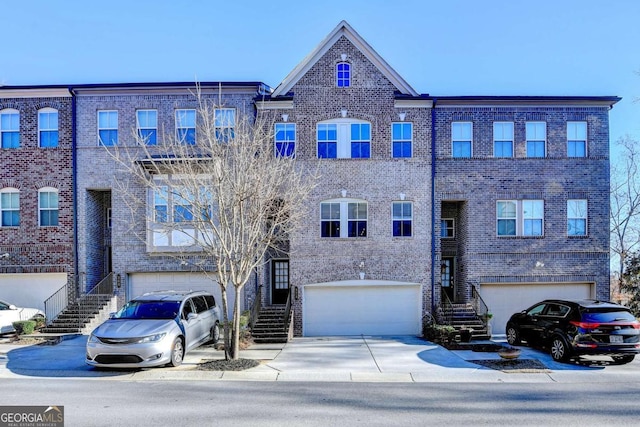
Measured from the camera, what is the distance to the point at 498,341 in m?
16.6

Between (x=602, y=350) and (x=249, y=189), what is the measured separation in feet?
30.7

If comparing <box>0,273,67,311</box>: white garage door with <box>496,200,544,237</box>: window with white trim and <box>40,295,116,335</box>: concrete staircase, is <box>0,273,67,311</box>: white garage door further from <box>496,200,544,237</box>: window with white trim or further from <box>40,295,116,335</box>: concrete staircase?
<box>496,200,544,237</box>: window with white trim

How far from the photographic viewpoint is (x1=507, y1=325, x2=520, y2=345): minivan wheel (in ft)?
48.6

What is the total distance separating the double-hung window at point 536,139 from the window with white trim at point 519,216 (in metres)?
1.89

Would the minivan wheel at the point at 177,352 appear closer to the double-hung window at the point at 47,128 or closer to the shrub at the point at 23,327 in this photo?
the shrub at the point at 23,327

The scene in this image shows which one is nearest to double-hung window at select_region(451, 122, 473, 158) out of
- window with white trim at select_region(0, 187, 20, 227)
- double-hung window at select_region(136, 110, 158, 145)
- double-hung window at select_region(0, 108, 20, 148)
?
double-hung window at select_region(136, 110, 158, 145)

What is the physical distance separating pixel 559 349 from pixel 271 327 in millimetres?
8921

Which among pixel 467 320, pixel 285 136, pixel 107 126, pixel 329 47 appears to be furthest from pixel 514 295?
pixel 107 126

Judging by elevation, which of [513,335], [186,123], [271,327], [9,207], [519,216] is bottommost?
[271,327]

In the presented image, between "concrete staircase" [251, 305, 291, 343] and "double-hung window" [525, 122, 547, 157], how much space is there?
11246 mm

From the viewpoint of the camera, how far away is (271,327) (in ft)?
55.5

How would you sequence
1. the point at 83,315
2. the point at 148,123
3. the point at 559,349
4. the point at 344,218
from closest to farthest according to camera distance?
1. the point at 559,349
2. the point at 83,315
3. the point at 344,218
4. the point at 148,123

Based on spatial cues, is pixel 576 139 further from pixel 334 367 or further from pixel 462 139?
pixel 334 367

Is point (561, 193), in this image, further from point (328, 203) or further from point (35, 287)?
point (35, 287)
